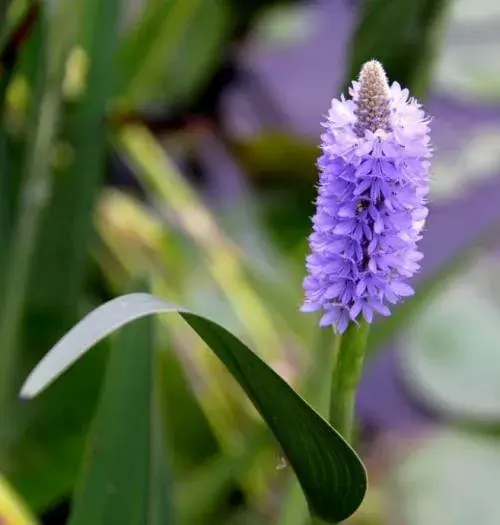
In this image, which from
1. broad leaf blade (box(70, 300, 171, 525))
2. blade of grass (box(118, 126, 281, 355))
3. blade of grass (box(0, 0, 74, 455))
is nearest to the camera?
broad leaf blade (box(70, 300, 171, 525))

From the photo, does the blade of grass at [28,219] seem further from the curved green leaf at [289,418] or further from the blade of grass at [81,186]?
the curved green leaf at [289,418]

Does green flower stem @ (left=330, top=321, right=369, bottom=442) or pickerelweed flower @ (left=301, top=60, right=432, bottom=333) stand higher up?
pickerelweed flower @ (left=301, top=60, right=432, bottom=333)

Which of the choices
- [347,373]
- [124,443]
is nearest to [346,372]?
[347,373]

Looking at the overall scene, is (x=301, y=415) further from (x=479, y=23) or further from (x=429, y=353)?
(x=479, y=23)

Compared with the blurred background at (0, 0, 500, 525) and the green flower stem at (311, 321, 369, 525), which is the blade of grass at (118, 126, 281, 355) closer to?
the blurred background at (0, 0, 500, 525)

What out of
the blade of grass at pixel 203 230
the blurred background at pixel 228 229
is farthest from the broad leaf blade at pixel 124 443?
the blade of grass at pixel 203 230

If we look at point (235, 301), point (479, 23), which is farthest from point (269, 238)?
point (479, 23)

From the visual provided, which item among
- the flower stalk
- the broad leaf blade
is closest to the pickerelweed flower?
the flower stalk
